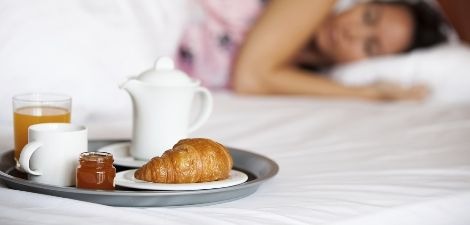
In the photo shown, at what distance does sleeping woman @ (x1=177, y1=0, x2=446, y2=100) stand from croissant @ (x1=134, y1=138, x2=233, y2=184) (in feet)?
3.65

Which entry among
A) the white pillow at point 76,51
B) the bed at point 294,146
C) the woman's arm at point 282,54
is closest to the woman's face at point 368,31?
the woman's arm at point 282,54

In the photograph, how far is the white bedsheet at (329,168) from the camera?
777 mm

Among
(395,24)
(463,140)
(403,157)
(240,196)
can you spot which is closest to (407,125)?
(463,140)

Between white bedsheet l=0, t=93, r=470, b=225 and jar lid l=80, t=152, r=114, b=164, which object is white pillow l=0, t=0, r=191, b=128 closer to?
white bedsheet l=0, t=93, r=470, b=225

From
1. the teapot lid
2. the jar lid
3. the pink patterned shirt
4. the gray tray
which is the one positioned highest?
the pink patterned shirt

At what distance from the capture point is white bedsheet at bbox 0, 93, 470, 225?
78cm

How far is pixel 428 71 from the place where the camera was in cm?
200

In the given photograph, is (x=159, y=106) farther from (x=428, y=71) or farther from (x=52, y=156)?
(x=428, y=71)

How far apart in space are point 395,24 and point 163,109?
1248mm

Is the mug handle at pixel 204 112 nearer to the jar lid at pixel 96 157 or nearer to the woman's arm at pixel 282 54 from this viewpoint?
the jar lid at pixel 96 157

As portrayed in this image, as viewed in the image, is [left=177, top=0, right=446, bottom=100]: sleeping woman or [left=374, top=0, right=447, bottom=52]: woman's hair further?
[left=374, top=0, right=447, bottom=52]: woman's hair

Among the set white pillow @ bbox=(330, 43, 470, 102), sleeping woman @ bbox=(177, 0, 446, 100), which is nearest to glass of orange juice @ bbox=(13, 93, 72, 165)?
sleeping woman @ bbox=(177, 0, 446, 100)

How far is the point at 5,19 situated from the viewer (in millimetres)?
1224

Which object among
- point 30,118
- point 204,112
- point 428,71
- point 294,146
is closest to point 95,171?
point 30,118
